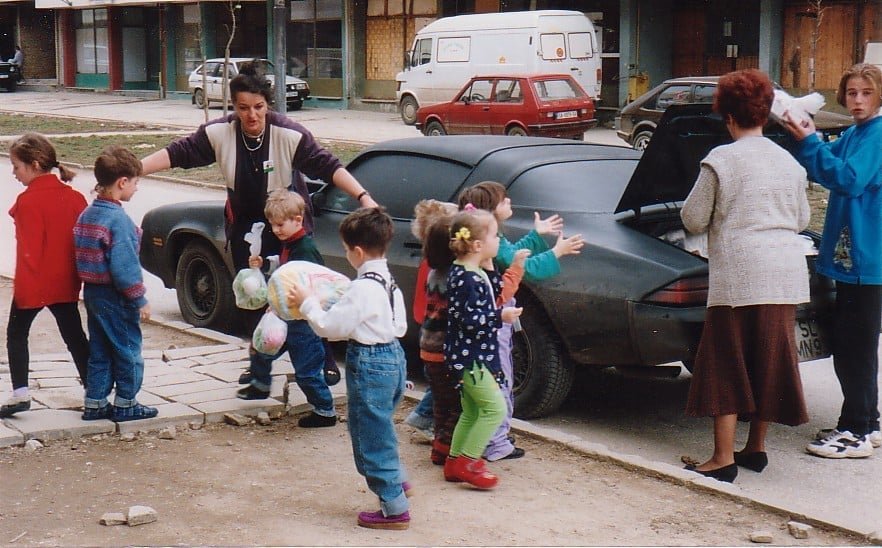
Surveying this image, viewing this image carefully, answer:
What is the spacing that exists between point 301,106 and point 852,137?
34973 mm

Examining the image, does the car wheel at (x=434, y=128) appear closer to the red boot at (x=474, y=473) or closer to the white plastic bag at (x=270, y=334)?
the white plastic bag at (x=270, y=334)

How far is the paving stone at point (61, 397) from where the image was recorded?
636 centimetres

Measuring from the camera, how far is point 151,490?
5133 mm

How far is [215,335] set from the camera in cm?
813

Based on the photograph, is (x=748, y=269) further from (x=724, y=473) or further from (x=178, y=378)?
(x=178, y=378)

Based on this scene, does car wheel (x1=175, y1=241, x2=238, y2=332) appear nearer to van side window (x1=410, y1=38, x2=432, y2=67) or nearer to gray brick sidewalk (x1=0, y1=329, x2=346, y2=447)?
gray brick sidewalk (x1=0, y1=329, x2=346, y2=447)

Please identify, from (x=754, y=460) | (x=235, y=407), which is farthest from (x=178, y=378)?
(x=754, y=460)

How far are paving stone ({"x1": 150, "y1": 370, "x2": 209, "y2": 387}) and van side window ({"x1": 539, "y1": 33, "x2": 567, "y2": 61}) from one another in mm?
22714

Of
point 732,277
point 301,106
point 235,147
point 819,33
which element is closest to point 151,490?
point 235,147

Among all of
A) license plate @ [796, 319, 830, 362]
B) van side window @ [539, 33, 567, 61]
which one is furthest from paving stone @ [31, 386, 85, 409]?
van side window @ [539, 33, 567, 61]

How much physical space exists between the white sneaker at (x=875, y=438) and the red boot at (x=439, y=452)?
6.99 ft

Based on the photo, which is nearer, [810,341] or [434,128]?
[810,341]

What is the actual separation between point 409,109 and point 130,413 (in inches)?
1055

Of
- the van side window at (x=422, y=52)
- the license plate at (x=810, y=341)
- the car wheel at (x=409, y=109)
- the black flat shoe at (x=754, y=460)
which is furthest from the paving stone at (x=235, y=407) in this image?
the car wheel at (x=409, y=109)
